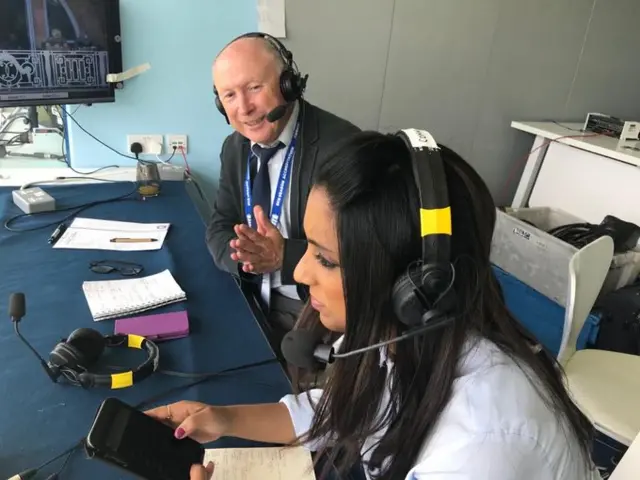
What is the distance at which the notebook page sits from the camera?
2.60ft

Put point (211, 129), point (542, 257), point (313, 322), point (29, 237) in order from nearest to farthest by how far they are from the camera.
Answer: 1. point (313, 322)
2. point (29, 237)
3. point (211, 129)
4. point (542, 257)

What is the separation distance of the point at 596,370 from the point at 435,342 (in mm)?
1083

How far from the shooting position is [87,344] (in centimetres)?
98

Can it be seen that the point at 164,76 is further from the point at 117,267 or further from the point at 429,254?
the point at 429,254

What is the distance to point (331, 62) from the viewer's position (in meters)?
2.27

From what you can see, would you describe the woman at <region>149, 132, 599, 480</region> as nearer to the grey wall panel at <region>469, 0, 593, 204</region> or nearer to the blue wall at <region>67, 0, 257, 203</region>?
the blue wall at <region>67, 0, 257, 203</region>

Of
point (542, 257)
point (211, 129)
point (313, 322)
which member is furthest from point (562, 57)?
point (313, 322)

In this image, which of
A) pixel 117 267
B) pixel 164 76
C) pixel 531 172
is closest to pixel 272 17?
pixel 164 76

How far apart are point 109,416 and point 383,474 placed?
41 cm

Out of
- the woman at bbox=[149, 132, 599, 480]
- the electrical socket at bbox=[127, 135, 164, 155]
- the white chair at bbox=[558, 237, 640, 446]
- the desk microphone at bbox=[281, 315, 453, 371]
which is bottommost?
the white chair at bbox=[558, 237, 640, 446]

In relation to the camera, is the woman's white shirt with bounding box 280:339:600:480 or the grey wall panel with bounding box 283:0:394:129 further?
the grey wall panel with bounding box 283:0:394:129

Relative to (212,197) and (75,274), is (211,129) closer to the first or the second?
(212,197)

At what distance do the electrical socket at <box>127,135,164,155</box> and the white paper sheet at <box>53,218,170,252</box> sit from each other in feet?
1.75

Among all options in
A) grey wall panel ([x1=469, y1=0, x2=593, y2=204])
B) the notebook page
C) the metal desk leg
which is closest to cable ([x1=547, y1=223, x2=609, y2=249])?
the metal desk leg
